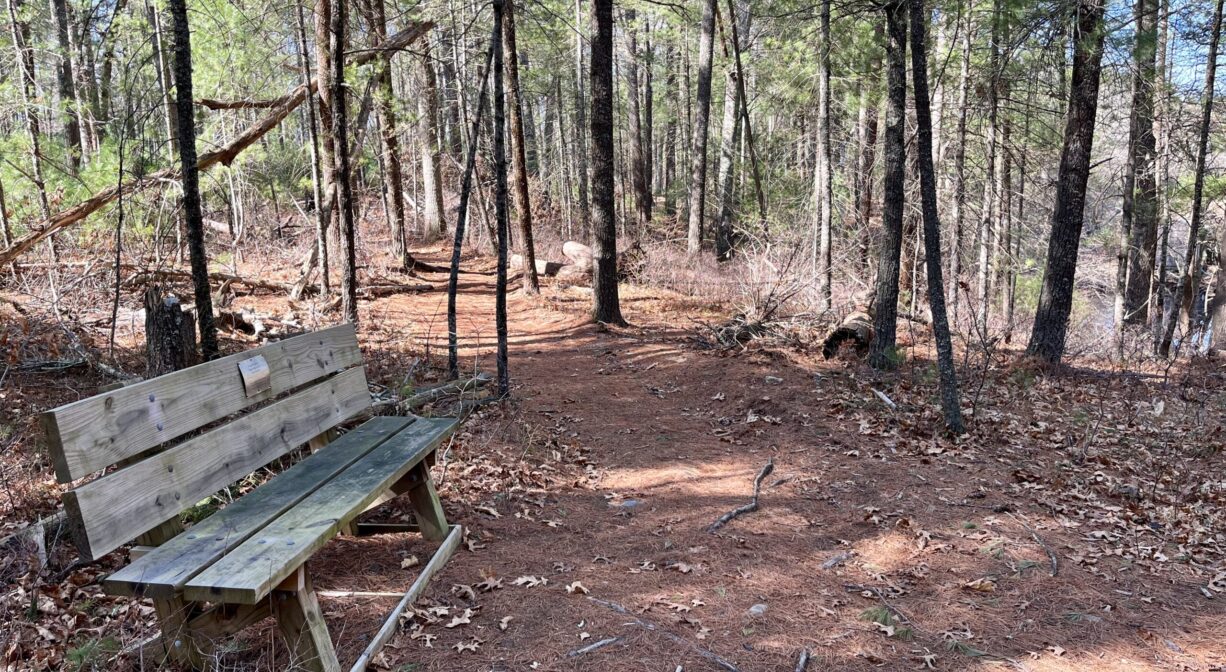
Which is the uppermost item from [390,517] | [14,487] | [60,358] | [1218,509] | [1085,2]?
[1085,2]

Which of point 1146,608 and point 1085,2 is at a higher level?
point 1085,2

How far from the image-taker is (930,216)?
6.46 metres

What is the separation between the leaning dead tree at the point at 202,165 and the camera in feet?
25.2

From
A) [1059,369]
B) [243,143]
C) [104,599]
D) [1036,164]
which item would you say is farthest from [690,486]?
[1036,164]

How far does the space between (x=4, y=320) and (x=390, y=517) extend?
5.26m

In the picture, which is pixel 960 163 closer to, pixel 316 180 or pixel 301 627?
pixel 316 180

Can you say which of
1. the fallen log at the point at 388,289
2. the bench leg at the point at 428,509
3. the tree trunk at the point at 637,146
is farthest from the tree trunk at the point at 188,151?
the tree trunk at the point at 637,146

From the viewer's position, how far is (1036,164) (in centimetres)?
1539

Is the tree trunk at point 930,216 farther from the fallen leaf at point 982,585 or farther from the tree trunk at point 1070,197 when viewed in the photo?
the tree trunk at point 1070,197

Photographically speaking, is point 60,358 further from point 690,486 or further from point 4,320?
point 690,486

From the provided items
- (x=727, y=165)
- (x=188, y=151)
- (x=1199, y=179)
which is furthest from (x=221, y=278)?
(x=1199, y=179)

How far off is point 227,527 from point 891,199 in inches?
311

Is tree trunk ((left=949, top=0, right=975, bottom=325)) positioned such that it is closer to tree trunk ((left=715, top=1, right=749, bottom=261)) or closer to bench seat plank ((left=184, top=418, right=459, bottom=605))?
tree trunk ((left=715, top=1, right=749, bottom=261))

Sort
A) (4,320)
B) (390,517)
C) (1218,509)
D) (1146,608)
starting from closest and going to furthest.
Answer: (1146,608) < (390,517) < (1218,509) < (4,320)
